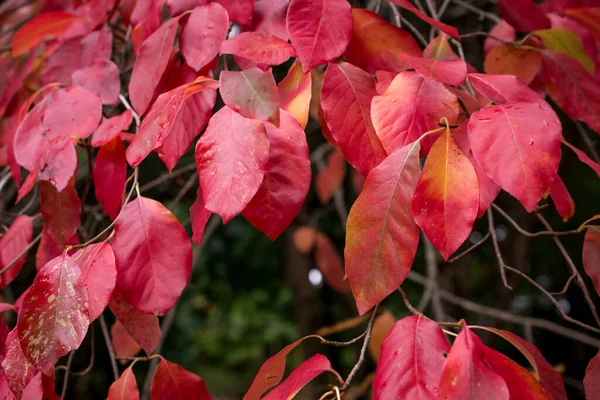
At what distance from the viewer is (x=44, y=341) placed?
52cm

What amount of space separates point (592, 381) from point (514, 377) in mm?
146

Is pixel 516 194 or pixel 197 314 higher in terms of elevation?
pixel 516 194

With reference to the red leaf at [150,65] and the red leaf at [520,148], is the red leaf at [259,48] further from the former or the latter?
the red leaf at [520,148]

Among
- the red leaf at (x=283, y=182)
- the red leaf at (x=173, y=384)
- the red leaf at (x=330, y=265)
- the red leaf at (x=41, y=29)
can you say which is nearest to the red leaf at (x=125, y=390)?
the red leaf at (x=173, y=384)

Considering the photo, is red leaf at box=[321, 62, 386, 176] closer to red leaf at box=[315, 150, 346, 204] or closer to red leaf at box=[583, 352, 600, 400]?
red leaf at box=[583, 352, 600, 400]

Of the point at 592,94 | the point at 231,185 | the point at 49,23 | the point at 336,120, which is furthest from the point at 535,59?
the point at 49,23

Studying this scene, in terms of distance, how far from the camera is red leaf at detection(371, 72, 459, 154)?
528mm

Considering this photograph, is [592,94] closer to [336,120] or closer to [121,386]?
[336,120]

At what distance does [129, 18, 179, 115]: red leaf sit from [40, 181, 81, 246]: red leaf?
16 centimetres

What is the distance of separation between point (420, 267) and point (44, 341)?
114 inches

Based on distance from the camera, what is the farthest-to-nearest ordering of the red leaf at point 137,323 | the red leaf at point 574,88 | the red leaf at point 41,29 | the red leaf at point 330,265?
1. the red leaf at point 330,265
2. the red leaf at point 41,29
3. the red leaf at point 574,88
4. the red leaf at point 137,323

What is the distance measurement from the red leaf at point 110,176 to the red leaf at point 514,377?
44 centimetres

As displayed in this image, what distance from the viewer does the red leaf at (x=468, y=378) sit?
1.33 ft

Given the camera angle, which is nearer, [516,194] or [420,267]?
[516,194]
